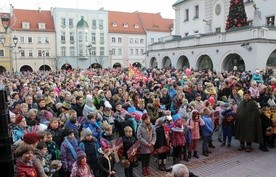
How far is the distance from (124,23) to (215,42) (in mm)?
42375

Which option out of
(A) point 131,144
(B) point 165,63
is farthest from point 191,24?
(A) point 131,144

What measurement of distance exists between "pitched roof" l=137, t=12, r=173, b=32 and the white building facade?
10.7 meters

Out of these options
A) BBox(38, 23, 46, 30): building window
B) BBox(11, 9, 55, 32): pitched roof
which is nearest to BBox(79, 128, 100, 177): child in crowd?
BBox(11, 9, 55, 32): pitched roof

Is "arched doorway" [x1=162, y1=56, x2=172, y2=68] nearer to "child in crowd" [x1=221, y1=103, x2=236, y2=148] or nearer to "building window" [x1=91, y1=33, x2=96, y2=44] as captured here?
"child in crowd" [x1=221, y1=103, x2=236, y2=148]

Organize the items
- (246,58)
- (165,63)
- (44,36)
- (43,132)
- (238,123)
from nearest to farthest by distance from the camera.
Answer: (43,132) < (238,123) < (246,58) < (165,63) < (44,36)

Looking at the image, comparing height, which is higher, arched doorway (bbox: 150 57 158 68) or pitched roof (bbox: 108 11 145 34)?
pitched roof (bbox: 108 11 145 34)

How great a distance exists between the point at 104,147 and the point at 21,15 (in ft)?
198

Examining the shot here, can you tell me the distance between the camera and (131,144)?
674cm

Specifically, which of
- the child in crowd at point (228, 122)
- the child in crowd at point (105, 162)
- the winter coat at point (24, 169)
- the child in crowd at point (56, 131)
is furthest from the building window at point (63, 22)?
the winter coat at point (24, 169)

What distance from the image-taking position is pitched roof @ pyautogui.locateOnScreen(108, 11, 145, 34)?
64062 mm

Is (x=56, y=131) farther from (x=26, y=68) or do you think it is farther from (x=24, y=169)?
(x=26, y=68)

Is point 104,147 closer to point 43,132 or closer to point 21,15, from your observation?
point 43,132

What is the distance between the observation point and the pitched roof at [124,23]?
2522 inches

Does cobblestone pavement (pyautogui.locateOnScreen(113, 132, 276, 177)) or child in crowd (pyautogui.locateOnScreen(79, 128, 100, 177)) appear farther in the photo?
cobblestone pavement (pyautogui.locateOnScreen(113, 132, 276, 177))
